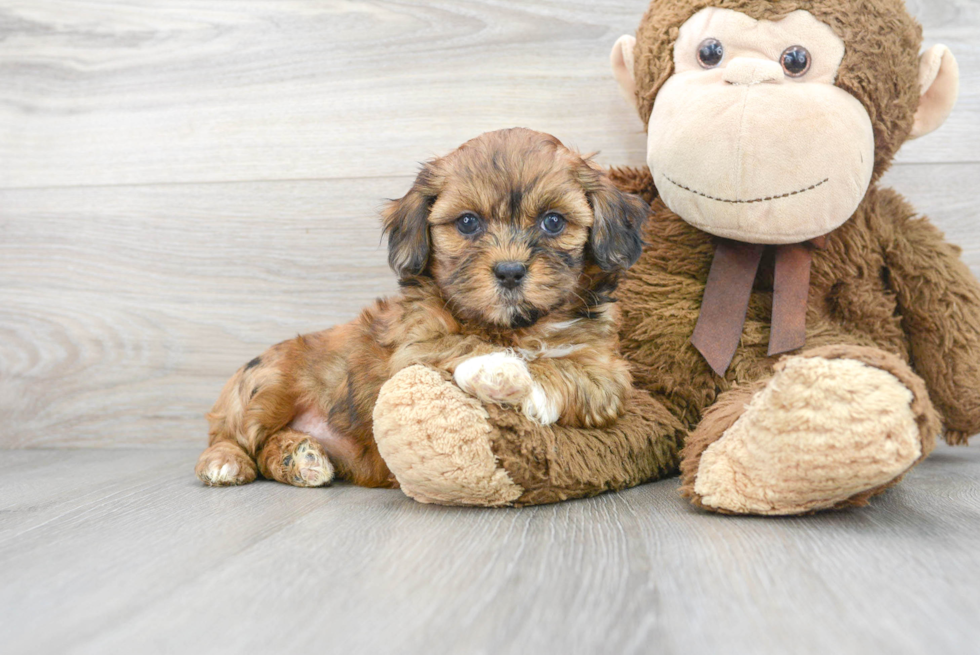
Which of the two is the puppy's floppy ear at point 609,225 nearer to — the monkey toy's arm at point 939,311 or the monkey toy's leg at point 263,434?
the monkey toy's arm at point 939,311

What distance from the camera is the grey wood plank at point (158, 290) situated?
2393 millimetres

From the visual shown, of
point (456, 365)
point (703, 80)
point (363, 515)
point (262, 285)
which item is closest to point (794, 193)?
point (703, 80)

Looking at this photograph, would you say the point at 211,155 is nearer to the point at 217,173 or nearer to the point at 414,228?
the point at 217,173

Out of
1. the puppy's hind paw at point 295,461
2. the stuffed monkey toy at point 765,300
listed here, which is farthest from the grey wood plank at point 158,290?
the stuffed monkey toy at point 765,300

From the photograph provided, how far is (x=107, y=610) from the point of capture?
38.0 inches

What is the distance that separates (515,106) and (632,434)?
1.16 metres

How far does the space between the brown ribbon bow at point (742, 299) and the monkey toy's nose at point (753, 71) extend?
0.37 m

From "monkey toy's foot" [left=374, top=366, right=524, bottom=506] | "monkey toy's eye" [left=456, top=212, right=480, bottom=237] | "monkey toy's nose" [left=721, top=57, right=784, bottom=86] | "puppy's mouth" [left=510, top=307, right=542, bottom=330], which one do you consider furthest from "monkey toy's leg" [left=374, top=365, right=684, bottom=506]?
"monkey toy's nose" [left=721, top=57, right=784, bottom=86]

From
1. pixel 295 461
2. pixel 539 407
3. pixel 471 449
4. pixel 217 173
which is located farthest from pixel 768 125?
pixel 217 173

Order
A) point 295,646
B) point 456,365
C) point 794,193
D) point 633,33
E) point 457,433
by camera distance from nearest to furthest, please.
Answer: point 295,646 < point 457,433 < point 456,365 < point 794,193 < point 633,33

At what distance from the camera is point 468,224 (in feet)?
5.07

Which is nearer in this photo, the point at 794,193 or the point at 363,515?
the point at 363,515

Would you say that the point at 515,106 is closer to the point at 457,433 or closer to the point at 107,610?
the point at 457,433

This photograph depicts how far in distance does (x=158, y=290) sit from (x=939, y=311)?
7.22 feet
